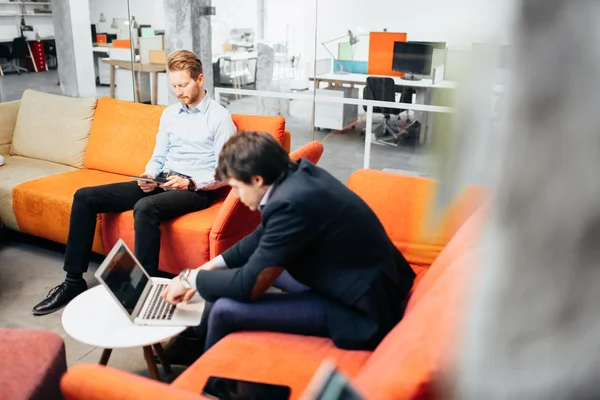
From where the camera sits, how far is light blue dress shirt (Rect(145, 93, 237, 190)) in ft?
9.52

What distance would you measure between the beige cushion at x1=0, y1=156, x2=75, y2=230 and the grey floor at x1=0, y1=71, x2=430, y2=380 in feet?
0.43

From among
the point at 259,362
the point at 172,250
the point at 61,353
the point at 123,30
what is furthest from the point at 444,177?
the point at 123,30

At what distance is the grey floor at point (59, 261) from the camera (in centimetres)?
218

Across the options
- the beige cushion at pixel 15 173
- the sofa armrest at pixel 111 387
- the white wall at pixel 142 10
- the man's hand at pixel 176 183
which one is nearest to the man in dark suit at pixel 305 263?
the sofa armrest at pixel 111 387

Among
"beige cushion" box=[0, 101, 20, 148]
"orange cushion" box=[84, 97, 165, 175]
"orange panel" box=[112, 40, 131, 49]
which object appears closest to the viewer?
"orange cushion" box=[84, 97, 165, 175]

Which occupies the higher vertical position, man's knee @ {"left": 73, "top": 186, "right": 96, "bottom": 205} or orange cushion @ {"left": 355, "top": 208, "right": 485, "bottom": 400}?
orange cushion @ {"left": 355, "top": 208, "right": 485, "bottom": 400}

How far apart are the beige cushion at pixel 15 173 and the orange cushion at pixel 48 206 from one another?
0.22ft

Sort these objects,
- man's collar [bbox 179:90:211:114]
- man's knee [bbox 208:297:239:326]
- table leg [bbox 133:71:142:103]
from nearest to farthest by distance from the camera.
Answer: man's knee [bbox 208:297:239:326], man's collar [bbox 179:90:211:114], table leg [bbox 133:71:142:103]

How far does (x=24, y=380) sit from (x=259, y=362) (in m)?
0.69

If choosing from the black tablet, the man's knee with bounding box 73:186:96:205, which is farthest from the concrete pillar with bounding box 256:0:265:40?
the black tablet

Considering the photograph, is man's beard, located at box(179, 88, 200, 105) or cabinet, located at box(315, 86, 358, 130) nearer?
man's beard, located at box(179, 88, 200, 105)

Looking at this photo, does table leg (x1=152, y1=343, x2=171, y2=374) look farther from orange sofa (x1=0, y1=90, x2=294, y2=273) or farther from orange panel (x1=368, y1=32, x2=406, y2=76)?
orange panel (x1=368, y1=32, x2=406, y2=76)

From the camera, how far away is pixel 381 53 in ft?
18.4

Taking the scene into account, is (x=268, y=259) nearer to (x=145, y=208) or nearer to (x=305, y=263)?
(x=305, y=263)
